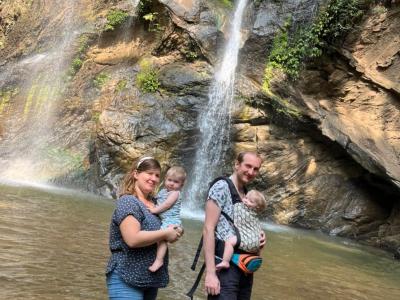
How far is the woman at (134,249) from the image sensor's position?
10.3 feet

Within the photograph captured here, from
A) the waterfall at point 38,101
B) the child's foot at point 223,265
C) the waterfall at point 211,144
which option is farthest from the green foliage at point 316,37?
the child's foot at point 223,265

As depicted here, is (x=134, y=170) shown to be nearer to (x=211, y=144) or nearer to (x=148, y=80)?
(x=211, y=144)

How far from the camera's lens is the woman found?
315 cm

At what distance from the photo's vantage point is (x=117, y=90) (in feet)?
59.4

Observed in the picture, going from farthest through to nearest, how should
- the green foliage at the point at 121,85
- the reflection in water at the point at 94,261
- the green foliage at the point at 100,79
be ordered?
the green foliage at the point at 100,79 → the green foliage at the point at 121,85 → the reflection in water at the point at 94,261

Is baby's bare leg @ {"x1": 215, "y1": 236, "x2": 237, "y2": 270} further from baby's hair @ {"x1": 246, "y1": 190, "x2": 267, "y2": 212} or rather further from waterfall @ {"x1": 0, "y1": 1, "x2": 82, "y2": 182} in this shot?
waterfall @ {"x1": 0, "y1": 1, "x2": 82, "y2": 182}

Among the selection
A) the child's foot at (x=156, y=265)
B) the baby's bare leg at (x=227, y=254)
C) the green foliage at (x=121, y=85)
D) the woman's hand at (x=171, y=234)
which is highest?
the green foliage at (x=121, y=85)

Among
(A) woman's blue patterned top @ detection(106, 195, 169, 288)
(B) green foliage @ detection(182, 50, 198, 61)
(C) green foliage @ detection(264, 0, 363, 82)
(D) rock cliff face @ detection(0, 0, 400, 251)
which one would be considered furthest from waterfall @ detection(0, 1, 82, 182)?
(A) woman's blue patterned top @ detection(106, 195, 169, 288)

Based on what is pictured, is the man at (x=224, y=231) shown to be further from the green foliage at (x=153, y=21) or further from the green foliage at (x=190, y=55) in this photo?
the green foliage at (x=153, y=21)

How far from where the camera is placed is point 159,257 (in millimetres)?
3270

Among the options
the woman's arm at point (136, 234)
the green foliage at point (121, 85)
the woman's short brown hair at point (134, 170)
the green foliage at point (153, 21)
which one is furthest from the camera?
the green foliage at point (153, 21)

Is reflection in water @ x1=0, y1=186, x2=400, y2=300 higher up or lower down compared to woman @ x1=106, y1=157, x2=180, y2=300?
lower down

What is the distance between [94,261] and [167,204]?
3.27m

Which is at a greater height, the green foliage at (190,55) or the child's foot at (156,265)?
the green foliage at (190,55)
